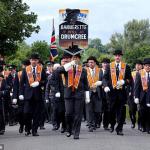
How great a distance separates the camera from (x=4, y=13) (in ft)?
156

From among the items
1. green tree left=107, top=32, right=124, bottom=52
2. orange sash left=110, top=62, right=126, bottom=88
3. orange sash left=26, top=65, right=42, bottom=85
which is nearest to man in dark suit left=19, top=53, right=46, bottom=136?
orange sash left=26, top=65, right=42, bottom=85

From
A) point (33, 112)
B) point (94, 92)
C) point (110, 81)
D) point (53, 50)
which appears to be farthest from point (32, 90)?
point (53, 50)

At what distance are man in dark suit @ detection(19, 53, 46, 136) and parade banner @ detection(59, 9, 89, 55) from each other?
8058 millimetres

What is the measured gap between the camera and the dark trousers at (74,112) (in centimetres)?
1741

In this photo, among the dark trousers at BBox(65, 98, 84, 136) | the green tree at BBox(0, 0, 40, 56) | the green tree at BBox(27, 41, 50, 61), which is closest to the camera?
the dark trousers at BBox(65, 98, 84, 136)

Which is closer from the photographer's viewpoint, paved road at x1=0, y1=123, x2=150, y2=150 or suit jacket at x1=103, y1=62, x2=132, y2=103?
paved road at x1=0, y1=123, x2=150, y2=150

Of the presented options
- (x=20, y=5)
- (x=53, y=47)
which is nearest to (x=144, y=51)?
(x=20, y=5)

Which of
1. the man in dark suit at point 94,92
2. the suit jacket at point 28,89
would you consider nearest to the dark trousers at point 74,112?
the suit jacket at point 28,89

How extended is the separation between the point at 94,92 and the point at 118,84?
242 cm

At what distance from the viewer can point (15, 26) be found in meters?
52.8

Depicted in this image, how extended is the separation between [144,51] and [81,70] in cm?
9189

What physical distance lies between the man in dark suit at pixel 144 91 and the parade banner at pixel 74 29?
731cm

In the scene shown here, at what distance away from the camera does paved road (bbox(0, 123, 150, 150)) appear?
1521cm

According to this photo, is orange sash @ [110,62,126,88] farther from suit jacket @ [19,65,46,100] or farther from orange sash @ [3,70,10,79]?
orange sash @ [3,70,10,79]
